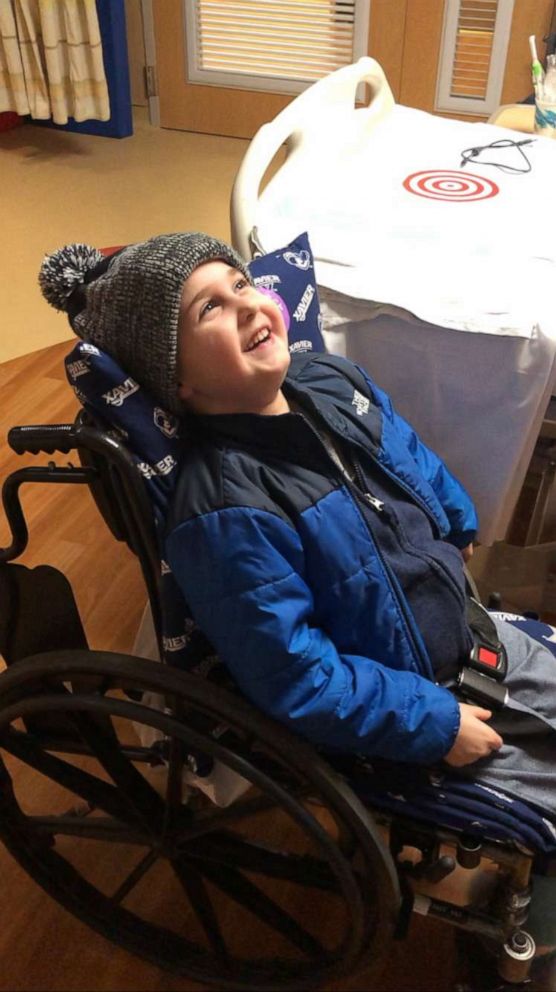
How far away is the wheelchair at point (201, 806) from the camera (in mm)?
812

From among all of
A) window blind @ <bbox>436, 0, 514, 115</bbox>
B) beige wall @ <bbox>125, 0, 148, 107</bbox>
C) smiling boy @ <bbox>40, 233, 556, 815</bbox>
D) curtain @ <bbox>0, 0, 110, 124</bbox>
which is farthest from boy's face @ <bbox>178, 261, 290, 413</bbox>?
beige wall @ <bbox>125, 0, 148, 107</bbox>

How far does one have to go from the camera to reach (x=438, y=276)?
3.88ft

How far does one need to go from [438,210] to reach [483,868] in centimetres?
99

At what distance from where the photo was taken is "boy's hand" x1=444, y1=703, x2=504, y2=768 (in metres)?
0.89

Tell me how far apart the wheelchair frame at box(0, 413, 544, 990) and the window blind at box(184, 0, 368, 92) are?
10.1 ft

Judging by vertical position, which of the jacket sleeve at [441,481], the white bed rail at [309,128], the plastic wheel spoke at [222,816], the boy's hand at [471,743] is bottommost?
the plastic wheel spoke at [222,816]

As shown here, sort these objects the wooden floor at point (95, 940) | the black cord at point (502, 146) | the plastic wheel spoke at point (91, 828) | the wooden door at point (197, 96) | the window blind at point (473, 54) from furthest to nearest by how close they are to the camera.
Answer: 1. the wooden door at point (197, 96)
2. the window blind at point (473, 54)
3. the black cord at point (502, 146)
4. the wooden floor at point (95, 940)
5. the plastic wheel spoke at point (91, 828)

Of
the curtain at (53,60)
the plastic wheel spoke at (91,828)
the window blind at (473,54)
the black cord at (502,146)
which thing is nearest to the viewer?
the plastic wheel spoke at (91,828)

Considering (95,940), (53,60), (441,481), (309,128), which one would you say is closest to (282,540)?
(441,481)

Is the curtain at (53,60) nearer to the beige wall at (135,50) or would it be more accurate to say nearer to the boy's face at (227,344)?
the beige wall at (135,50)

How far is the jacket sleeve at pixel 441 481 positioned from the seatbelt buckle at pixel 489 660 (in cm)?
19

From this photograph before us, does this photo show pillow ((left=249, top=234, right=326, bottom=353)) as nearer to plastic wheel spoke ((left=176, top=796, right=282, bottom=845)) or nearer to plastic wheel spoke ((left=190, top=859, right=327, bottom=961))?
plastic wheel spoke ((left=176, top=796, right=282, bottom=845))

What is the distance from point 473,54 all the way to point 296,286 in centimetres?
255

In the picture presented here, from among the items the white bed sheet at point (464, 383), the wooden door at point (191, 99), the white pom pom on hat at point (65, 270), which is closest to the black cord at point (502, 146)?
the white bed sheet at point (464, 383)
